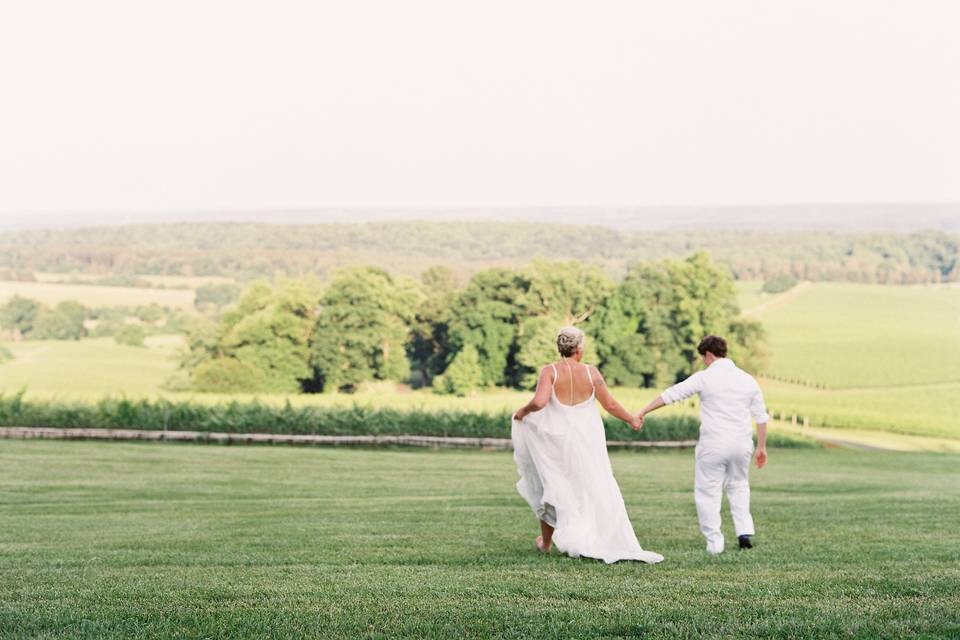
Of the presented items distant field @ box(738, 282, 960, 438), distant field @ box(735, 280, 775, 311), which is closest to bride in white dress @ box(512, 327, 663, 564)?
distant field @ box(738, 282, 960, 438)

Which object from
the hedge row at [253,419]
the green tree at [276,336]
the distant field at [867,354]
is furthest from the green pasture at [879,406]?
the green tree at [276,336]

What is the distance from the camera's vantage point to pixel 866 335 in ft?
263

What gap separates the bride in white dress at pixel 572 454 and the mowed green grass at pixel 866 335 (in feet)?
213

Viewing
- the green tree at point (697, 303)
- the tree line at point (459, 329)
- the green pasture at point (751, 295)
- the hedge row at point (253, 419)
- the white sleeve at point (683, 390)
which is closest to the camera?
the white sleeve at point (683, 390)

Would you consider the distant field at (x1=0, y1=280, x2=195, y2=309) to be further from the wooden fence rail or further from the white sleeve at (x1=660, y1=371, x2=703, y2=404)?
the white sleeve at (x1=660, y1=371, x2=703, y2=404)

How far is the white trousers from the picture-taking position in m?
10.1

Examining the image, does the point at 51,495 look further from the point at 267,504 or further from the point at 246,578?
the point at 246,578

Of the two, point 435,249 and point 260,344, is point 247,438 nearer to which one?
point 260,344

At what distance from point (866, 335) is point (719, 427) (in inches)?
2923

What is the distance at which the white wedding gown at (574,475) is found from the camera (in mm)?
9375

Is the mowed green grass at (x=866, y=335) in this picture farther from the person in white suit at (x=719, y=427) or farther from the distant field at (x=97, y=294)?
the person in white suit at (x=719, y=427)

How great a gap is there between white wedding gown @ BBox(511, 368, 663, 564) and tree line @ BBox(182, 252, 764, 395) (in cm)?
5603

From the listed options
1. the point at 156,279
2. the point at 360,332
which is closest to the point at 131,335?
the point at 156,279

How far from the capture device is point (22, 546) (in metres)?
10.7
